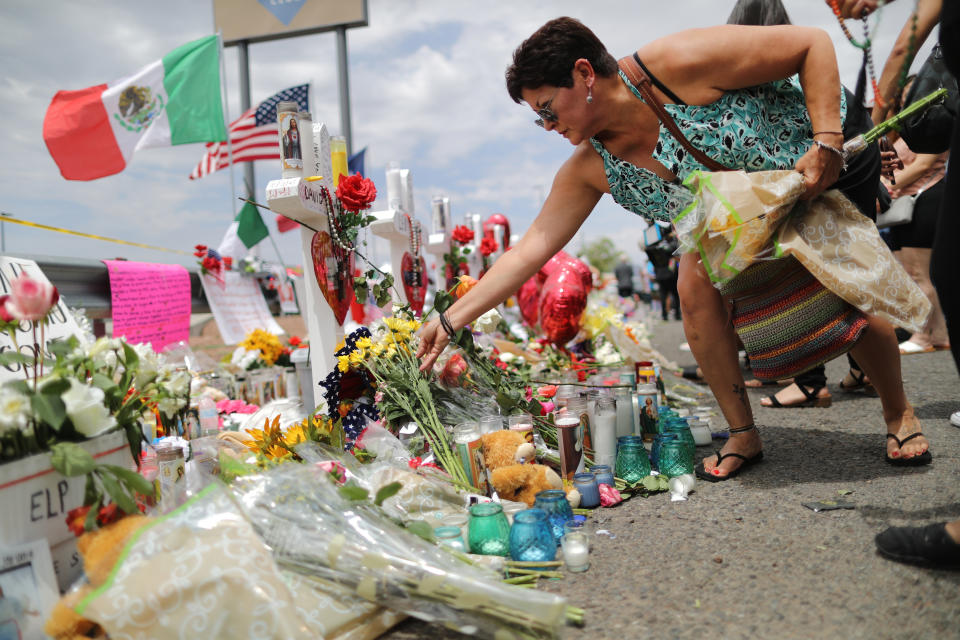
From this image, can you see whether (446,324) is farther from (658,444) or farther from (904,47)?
(904,47)

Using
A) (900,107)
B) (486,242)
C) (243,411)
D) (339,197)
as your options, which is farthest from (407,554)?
(486,242)

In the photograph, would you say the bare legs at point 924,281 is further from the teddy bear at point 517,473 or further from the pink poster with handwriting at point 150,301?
the pink poster with handwriting at point 150,301

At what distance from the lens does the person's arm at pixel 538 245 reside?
270cm

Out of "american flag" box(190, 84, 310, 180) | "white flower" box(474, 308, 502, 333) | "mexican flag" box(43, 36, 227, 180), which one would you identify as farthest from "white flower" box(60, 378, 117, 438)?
"american flag" box(190, 84, 310, 180)

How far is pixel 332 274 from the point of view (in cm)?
321

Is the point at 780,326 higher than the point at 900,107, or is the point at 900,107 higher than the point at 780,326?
the point at 900,107

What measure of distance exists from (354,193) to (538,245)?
1.10 meters

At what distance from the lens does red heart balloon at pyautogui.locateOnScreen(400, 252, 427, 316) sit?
4316 mm

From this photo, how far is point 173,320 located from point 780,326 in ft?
12.9

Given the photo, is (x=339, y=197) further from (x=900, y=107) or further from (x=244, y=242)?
(x=244, y=242)

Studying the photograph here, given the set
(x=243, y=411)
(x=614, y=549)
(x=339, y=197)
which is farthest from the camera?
(x=243, y=411)

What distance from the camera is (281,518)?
5.05 feet

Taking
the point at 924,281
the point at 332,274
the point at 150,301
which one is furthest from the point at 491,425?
the point at 924,281

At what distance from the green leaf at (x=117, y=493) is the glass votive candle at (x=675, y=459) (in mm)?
1847
